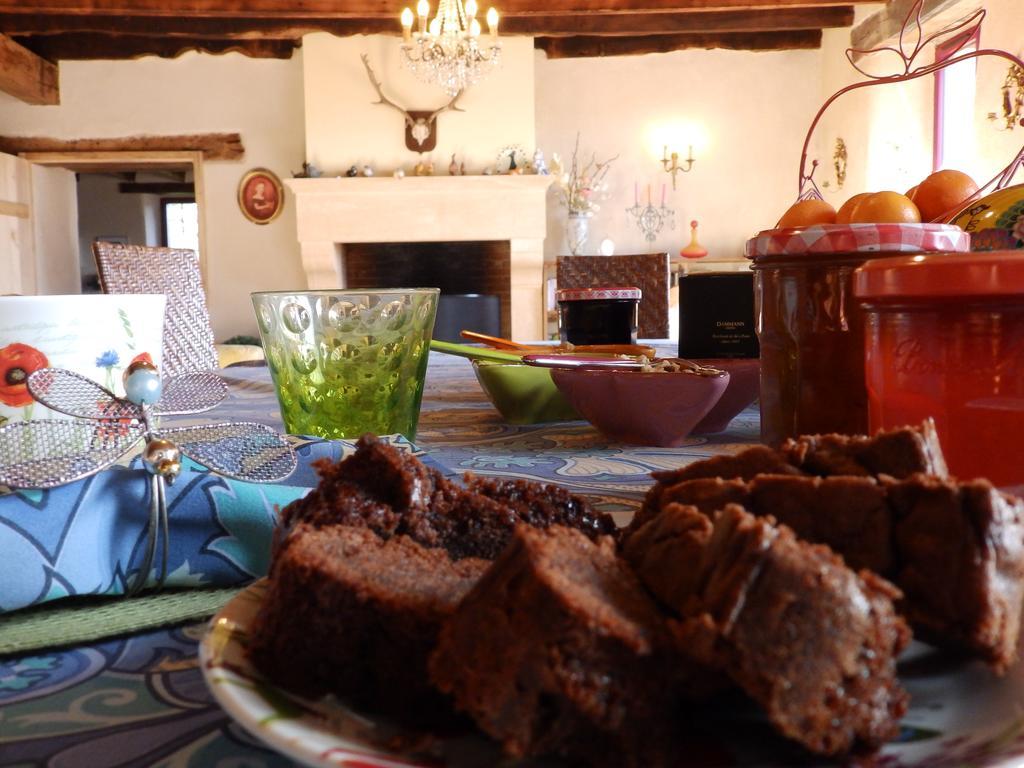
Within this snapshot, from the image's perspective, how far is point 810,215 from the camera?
→ 837 millimetres

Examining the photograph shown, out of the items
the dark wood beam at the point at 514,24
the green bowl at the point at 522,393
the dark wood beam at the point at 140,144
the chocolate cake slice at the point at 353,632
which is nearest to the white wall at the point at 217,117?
the dark wood beam at the point at 140,144

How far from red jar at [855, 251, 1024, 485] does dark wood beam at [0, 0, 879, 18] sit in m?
5.11

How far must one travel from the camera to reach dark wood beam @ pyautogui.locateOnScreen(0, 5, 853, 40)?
17.9 feet

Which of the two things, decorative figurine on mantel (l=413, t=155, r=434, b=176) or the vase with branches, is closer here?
decorative figurine on mantel (l=413, t=155, r=434, b=176)

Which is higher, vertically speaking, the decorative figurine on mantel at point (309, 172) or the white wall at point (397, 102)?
the white wall at point (397, 102)

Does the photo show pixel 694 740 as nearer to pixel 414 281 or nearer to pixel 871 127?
pixel 871 127

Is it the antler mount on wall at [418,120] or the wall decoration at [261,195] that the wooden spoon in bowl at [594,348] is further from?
the wall decoration at [261,195]

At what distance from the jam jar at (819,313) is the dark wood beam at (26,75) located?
19.2ft

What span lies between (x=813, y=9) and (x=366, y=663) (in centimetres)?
613

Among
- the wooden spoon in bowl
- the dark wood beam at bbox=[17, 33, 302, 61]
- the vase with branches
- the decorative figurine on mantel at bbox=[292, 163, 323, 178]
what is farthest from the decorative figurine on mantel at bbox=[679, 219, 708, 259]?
the wooden spoon in bowl

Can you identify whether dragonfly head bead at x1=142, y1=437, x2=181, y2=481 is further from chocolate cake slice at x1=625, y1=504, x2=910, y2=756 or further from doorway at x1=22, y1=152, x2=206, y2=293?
doorway at x1=22, y1=152, x2=206, y2=293

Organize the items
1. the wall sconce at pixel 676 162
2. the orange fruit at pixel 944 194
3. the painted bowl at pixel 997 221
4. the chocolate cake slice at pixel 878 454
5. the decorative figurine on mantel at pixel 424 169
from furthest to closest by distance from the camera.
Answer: the wall sconce at pixel 676 162
the decorative figurine on mantel at pixel 424 169
the orange fruit at pixel 944 194
the painted bowl at pixel 997 221
the chocolate cake slice at pixel 878 454

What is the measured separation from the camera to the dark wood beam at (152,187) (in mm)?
10836

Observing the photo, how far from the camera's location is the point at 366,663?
308 mm
